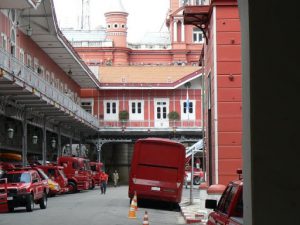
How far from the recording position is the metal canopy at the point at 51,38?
4575cm

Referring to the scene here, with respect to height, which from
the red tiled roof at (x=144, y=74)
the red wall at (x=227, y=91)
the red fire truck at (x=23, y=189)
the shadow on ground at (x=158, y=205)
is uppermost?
the red tiled roof at (x=144, y=74)

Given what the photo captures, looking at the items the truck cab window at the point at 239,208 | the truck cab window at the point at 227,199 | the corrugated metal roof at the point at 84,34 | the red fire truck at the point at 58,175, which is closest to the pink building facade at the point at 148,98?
the red fire truck at the point at 58,175

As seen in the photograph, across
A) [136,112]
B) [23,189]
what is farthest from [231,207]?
[136,112]

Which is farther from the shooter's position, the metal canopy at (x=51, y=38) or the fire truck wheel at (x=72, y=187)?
Answer: the fire truck wheel at (x=72, y=187)

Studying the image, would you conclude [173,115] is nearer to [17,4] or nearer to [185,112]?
[185,112]

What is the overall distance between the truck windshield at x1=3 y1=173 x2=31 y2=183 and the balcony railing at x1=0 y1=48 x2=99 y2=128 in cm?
527

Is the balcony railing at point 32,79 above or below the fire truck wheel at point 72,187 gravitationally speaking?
above

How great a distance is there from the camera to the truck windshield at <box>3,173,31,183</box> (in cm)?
2811

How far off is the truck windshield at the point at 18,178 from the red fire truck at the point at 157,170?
4.79 metres

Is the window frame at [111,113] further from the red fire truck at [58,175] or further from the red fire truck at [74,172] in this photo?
the red fire truck at [58,175]

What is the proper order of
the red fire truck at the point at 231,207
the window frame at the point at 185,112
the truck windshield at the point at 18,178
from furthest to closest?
the window frame at the point at 185,112, the truck windshield at the point at 18,178, the red fire truck at the point at 231,207

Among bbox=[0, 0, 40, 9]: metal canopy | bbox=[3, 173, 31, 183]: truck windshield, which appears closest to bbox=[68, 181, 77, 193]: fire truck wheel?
bbox=[0, 0, 40, 9]: metal canopy

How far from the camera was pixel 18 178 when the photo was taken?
28.2 m

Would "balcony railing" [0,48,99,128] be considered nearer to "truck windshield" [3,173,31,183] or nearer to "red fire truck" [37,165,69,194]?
"red fire truck" [37,165,69,194]
